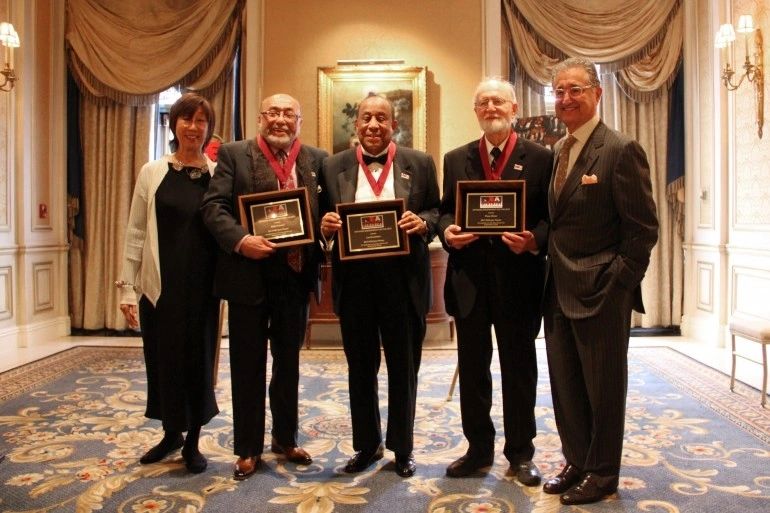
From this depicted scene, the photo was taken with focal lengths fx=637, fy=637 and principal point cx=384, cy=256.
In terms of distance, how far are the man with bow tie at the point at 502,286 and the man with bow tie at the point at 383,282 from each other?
0.45 ft

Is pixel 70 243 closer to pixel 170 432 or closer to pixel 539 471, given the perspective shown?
pixel 170 432

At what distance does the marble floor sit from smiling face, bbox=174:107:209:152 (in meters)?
3.00

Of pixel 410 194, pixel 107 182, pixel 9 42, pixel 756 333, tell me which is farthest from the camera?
pixel 107 182

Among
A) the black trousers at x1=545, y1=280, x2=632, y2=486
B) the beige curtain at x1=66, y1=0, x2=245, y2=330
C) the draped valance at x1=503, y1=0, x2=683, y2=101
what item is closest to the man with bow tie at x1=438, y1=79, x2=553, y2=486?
the black trousers at x1=545, y1=280, x2=632, y2=486

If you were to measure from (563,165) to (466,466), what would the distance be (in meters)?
1.29

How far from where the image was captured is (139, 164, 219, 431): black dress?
8.75 feet

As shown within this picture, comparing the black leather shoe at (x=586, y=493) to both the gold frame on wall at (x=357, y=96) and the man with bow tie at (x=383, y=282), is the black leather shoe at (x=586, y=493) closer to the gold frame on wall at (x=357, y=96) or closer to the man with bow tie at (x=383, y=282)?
the man with bow tie at (x=383, y=282)

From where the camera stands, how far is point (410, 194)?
2.62 m

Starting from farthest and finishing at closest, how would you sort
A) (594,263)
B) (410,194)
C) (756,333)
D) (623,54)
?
(623,54), (756,333), (410,194), (594,263)

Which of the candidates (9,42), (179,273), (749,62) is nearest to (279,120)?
(179,273)

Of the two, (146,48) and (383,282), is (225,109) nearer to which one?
(146,48)

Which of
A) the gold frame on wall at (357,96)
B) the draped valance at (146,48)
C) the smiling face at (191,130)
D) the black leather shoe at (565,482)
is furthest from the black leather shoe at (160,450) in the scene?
the draped valance at (146,48)

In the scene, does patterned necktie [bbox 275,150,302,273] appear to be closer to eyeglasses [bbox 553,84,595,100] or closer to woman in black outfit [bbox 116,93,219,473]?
woman in black outfit [bbox 116,93,219,473]

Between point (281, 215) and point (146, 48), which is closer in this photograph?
point (281, 215)
